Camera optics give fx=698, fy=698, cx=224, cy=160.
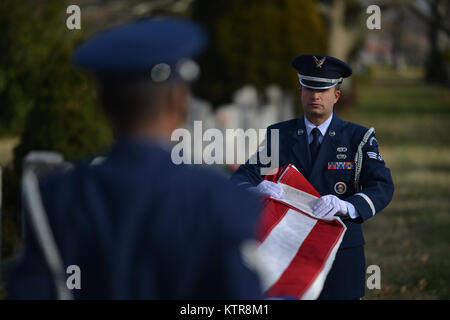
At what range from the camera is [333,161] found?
3.75 meters

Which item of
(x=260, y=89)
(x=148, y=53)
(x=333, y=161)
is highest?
(x=260, y=89)

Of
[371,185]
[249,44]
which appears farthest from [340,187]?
[249,44]

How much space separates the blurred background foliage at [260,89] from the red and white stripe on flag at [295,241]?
2850 millimetres

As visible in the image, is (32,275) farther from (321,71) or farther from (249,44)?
(249,44)

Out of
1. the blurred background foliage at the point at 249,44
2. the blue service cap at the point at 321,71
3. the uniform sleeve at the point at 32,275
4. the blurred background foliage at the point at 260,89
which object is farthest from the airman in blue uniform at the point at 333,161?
the blurred background foliage at the point at 249,44

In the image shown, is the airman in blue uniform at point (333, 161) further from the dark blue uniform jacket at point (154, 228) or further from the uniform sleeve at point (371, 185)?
the dark blue uniform jacket at point (154, 228)

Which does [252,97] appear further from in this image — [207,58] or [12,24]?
[12,24]

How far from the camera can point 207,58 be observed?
15.2 meters

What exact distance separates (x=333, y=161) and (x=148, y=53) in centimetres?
205

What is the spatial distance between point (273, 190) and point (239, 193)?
5.84ft

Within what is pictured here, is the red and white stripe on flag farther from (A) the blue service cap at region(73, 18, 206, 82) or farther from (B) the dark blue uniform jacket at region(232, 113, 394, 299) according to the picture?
(A) the blue service cap at region(73, 18, 206, 82)

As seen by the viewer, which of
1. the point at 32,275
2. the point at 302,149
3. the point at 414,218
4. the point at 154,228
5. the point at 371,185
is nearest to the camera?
the point at 154,228

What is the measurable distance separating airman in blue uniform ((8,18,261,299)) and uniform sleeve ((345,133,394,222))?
171cm
